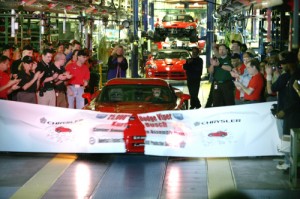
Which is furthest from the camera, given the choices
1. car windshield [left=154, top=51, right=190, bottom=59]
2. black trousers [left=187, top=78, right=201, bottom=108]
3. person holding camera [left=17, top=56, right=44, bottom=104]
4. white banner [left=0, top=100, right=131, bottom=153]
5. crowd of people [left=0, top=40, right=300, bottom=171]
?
car windshield [left=154, top=51, right=190, bottom=59]

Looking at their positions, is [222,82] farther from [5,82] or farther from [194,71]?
[5,82]

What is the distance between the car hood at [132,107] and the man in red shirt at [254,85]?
145 centimetres

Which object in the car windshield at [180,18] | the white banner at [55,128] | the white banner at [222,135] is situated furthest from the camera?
the car windshield at [180,18]

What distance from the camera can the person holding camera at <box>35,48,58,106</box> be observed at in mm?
13969

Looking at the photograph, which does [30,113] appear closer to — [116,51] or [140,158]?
[140,158]

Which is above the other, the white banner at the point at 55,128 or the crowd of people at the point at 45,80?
the crowd of people at the point at 45,80

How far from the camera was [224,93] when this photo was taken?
1552cm

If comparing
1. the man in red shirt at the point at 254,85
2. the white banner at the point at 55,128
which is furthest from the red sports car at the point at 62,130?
the man in red shirt at the point at 254,85

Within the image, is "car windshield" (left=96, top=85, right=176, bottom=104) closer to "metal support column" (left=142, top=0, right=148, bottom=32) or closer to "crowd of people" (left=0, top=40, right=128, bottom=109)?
"crowd of people" (left=0, top=40, right=128, bottom=109)

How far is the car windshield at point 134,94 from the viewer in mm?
13875

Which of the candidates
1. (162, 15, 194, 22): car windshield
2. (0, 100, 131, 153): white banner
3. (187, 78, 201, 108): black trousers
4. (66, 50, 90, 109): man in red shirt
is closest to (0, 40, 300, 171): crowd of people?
(66, 50, 90, 109): man in red shirt

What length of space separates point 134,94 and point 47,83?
1.77m

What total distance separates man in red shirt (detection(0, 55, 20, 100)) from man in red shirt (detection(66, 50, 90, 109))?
192cm

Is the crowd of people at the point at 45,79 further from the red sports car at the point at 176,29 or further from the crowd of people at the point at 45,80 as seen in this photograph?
the red sports car at the point at 176,29
